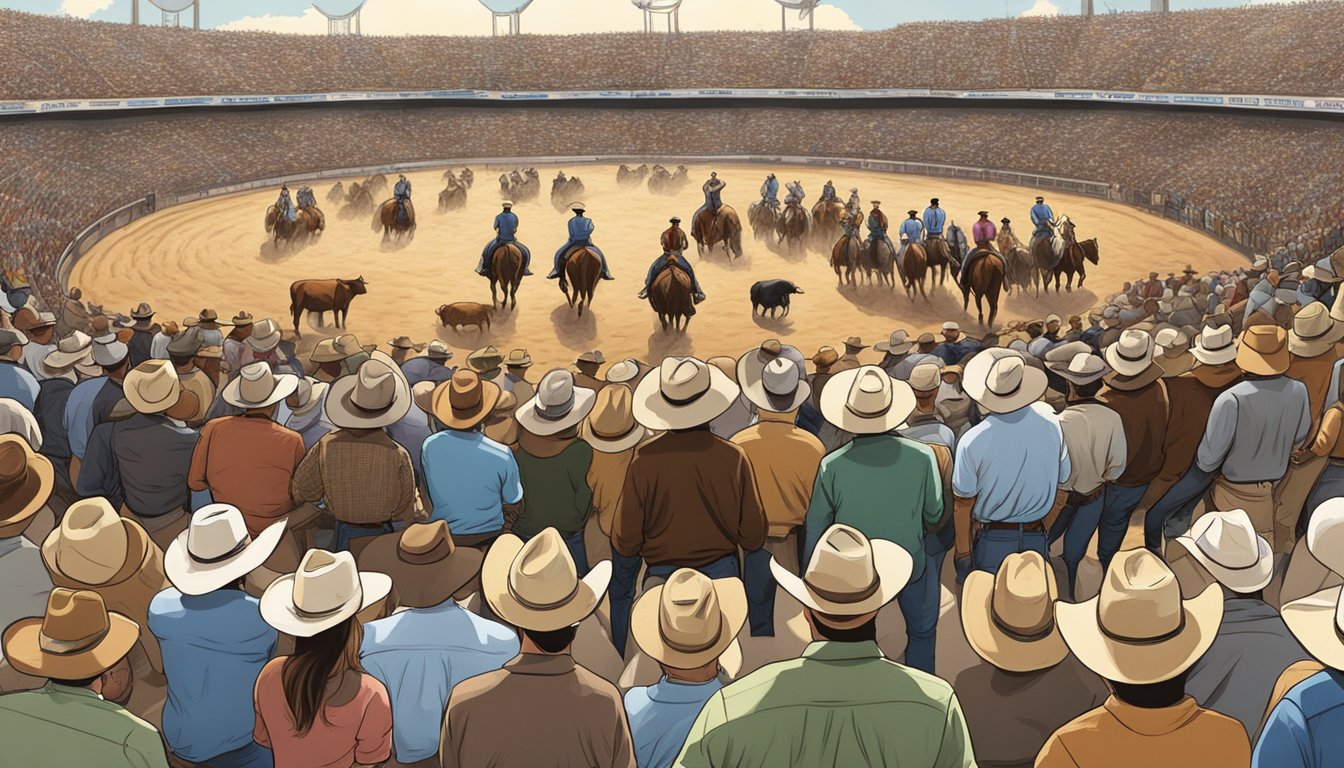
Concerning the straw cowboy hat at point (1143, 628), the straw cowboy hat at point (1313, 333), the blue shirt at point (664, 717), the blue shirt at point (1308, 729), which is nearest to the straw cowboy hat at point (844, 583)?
the blue shirt at point (664, 717)

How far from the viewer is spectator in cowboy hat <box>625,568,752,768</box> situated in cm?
391

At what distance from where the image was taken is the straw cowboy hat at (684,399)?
603 cm

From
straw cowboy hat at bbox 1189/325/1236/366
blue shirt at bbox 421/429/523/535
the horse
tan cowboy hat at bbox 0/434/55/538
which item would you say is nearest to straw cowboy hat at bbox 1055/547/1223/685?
blue shirt at bbox 421/429/523/535

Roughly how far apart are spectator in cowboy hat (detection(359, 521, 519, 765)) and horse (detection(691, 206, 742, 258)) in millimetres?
22148

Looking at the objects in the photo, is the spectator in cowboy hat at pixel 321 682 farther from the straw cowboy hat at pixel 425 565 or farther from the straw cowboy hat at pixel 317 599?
the straw cowboy hat at pixel 425 565

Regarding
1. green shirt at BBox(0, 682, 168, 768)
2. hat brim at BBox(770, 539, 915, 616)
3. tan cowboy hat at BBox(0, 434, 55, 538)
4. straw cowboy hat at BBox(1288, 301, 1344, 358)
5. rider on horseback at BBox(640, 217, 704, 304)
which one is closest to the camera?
hat brim at BBox(770, 539, 915, 616)

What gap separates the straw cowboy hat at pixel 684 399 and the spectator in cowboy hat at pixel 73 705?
2889 mm

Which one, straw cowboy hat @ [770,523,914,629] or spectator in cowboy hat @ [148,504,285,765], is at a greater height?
straw cowboy hat @ [770,523,914,629]

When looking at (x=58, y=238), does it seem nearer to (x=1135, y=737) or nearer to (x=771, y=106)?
(x=1135, y=737)

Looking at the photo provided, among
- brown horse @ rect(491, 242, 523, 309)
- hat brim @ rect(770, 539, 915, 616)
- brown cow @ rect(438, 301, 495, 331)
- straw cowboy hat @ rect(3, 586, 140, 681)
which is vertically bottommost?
straw cowboy hat @ rect(3, 586, 140, 681)

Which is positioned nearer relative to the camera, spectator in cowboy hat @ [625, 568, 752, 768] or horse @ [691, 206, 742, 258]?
spectator in cowboy hat @ [625, 568, 752, 768]

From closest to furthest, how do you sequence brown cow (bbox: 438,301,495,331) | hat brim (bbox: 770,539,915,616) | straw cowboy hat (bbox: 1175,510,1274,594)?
hat brim (bbox: 770,539,915,616) < straw cowboy hat (bbox: 1175,510,1274,594) < brown cow (bbox: 438,301,495,331)

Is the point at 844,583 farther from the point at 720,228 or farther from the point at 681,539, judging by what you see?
the point at 720,228

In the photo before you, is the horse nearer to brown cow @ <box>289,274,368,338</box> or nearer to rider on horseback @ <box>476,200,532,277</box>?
rider on horseback @ <box>476,200,532,277</box>
